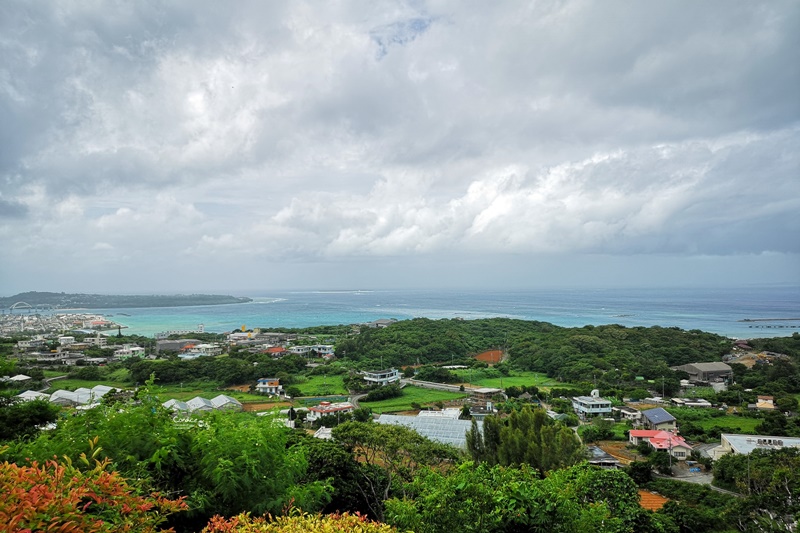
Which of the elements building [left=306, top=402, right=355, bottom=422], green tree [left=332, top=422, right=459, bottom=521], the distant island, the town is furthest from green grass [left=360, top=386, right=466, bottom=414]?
the distant island

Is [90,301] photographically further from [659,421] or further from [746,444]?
[746,444]

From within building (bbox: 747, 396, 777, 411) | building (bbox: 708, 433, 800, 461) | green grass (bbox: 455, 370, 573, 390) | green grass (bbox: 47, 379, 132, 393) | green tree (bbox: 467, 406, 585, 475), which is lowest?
green grass (bbox: 455, 370, 573, 390)

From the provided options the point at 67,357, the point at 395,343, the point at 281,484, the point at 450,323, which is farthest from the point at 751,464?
the point at 67,357

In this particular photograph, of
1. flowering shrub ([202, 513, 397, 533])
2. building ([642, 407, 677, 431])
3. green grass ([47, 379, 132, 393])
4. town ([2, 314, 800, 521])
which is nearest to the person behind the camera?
flowering shrub ([202, 513, 397, 533])

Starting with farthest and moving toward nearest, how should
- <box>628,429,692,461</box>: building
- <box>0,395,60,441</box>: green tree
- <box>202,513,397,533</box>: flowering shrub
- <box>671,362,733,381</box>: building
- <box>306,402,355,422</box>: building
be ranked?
<box>671,362,733,381</box>: building, <box>306,402,355,422</box>: building, <box>628,429,692,461</box>: building, <box>0,395,60,441</box>: green tree, <box>202,513,397,533</box>: flowering shrub

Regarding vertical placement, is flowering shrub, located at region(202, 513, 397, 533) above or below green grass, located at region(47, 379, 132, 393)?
above

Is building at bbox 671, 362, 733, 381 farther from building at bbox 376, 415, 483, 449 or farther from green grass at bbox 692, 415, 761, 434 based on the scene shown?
building at bbox 376, 415, 483, 449

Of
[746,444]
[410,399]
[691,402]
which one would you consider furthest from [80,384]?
[691,402]

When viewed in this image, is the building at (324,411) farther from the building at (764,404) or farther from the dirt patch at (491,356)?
the dirt patch at (491,356)
